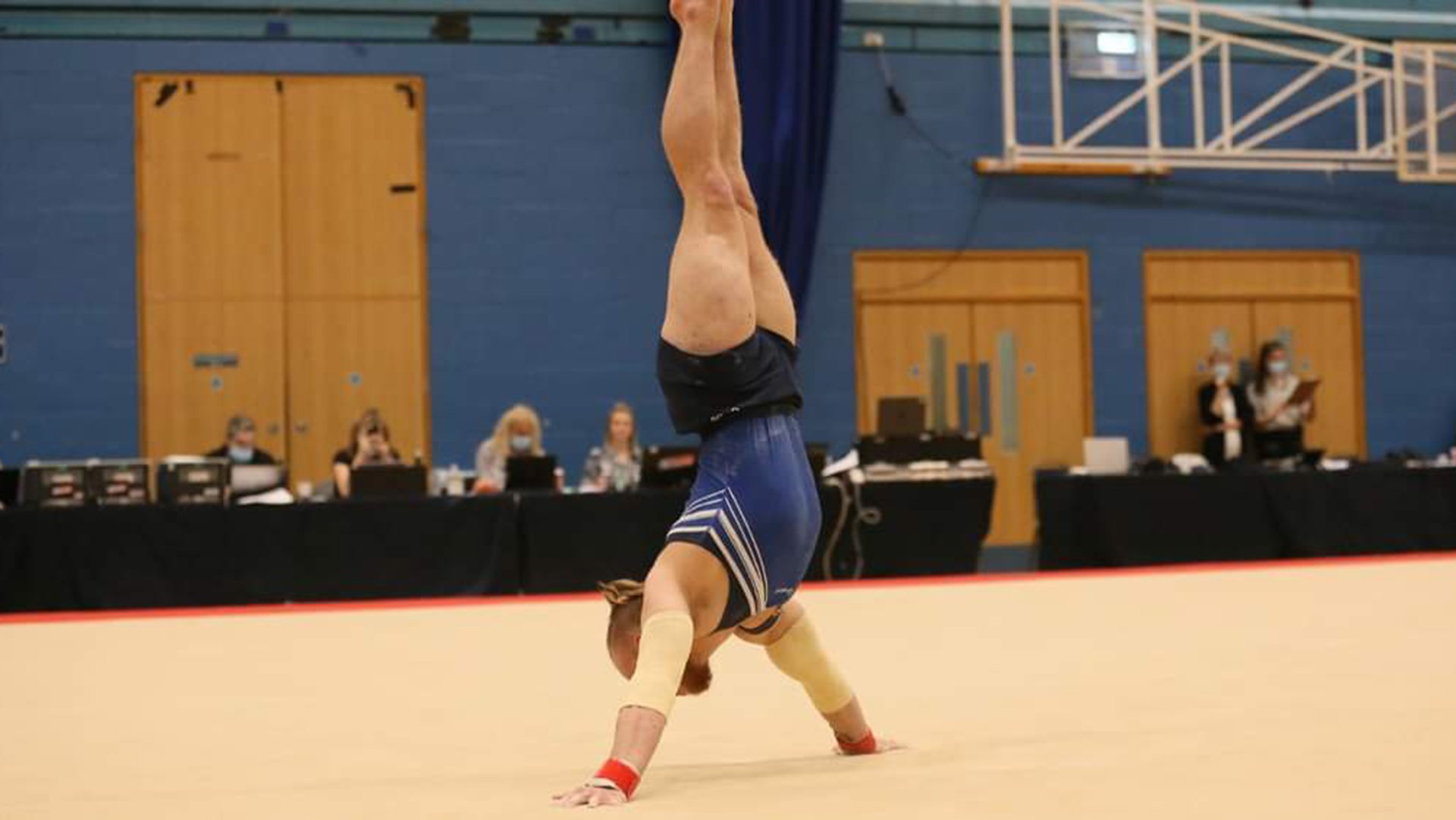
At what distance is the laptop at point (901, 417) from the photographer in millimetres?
9562

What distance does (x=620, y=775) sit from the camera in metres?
2.94

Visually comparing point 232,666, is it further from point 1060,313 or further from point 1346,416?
point 1346,416

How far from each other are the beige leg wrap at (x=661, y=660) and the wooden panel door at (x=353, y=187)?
8.72 metres

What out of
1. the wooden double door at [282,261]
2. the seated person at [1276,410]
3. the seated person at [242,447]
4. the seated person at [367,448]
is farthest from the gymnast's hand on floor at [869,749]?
the wooden double door at [282,261]

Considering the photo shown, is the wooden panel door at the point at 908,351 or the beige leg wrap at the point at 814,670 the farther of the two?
the wooden panel door at the point at 908,351

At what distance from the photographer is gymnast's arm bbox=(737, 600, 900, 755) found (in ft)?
11.4

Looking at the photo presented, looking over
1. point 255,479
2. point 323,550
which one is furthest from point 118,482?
point 323,550

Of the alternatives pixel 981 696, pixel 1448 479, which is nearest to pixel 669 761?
pixel 981 696

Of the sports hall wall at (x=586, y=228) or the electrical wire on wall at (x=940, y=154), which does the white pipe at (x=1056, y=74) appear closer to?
the sports hall wall at (x=586, y=228)

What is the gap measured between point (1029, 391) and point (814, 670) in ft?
30.2

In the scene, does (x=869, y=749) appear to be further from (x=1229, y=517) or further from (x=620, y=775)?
(x=1229, y=517)

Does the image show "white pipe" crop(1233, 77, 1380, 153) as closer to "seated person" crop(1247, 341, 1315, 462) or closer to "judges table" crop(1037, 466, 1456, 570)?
"seated person" crop(1247, 341, 1315, 462)

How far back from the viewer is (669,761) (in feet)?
11.6

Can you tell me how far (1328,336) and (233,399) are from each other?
27.8 feet
